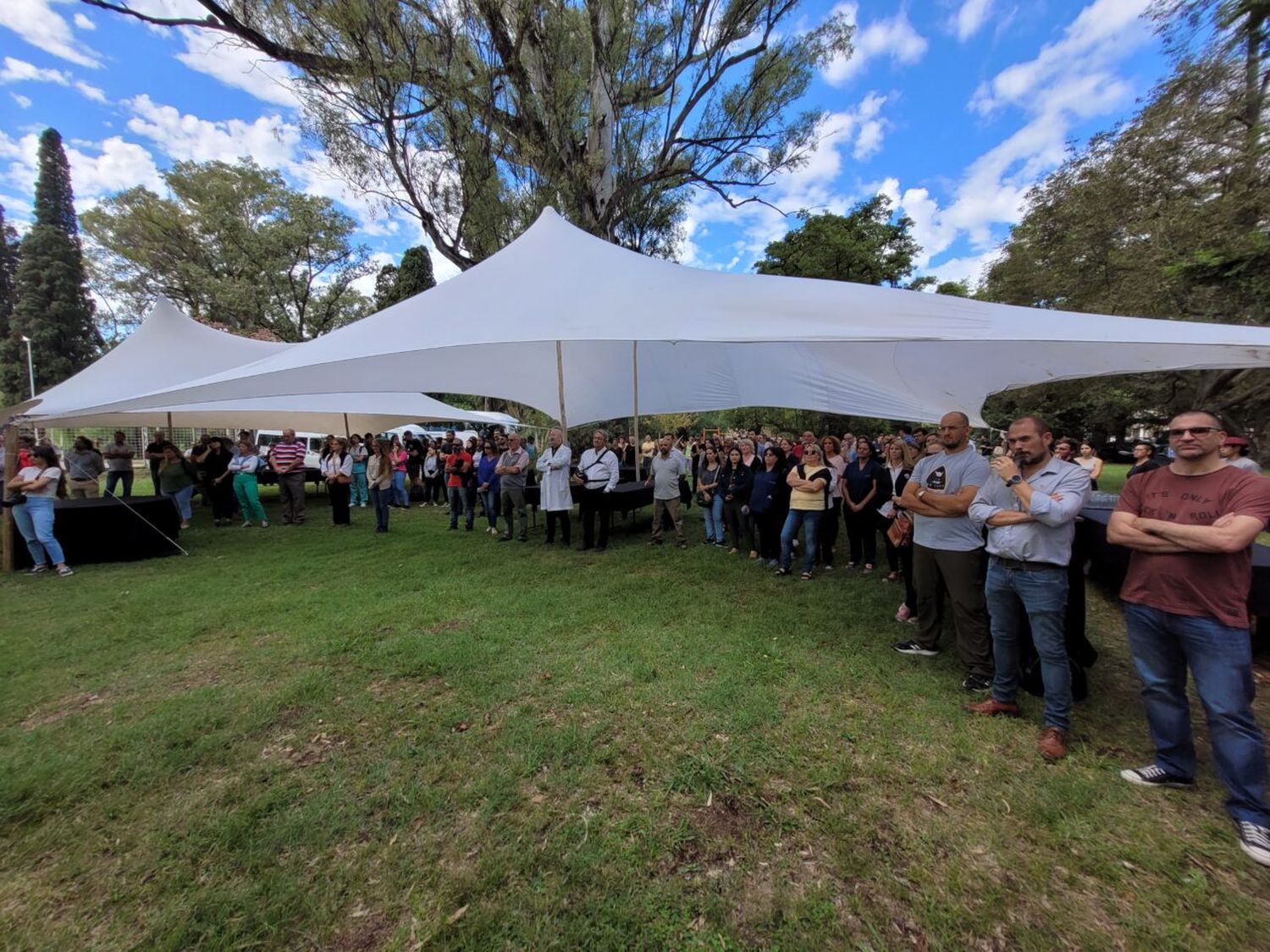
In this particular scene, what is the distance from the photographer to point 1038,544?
8.00 feet

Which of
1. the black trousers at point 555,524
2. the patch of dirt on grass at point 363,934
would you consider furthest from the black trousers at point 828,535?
the patch of dirt on grass at point 363,934

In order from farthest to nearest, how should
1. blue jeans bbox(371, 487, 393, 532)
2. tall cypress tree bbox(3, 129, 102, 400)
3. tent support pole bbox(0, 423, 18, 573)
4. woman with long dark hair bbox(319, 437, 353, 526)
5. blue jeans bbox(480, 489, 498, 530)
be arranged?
1. tall cypress tree bbox(3, 129, 102, 400)
2. woman with long dark hair bbox(319, 437, 353, 526)
3. blue jeans bbox(371, 487, 393, 532)
4. blue jeans bbox(480, 489, 498, 530)
5. tent support pole bbox(0, 423, 18, 573)

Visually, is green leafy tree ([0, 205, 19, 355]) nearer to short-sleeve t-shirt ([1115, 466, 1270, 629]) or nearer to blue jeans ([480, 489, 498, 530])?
blue jeans ([480, 489, 498, 530])

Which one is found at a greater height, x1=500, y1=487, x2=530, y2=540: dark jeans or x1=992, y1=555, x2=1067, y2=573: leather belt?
x1=992, y1=555, x2=1067, y2=573: leather belt

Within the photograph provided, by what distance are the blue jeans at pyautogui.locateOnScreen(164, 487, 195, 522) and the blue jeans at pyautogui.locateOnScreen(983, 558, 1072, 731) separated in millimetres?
11017

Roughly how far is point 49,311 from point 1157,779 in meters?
56.0

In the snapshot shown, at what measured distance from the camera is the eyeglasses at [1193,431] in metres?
2.01

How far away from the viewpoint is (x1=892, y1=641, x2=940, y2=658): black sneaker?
364 centimetres

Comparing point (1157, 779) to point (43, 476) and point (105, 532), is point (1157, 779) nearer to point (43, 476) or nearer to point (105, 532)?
point (43, 476)

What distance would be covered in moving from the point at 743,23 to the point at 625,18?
3.11 meters

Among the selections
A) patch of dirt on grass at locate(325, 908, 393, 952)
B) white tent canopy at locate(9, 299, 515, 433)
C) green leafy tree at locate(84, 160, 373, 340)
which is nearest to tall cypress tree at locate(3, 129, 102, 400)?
green leafy tree at locate(84, 160, 373, 340)

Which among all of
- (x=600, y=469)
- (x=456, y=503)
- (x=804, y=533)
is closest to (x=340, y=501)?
(x=456, y=503)

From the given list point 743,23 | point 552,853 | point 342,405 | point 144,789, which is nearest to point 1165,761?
point 552,853

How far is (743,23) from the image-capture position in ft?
41.7
